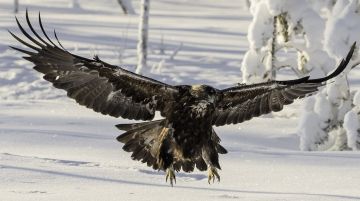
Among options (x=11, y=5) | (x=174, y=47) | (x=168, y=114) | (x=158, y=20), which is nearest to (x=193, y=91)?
(x=168, y=114)

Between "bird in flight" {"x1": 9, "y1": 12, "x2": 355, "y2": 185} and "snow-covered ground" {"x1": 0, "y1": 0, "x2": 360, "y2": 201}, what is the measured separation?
0.37 m

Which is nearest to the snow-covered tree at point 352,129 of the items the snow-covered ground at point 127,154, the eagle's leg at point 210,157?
the snow-covered ground at point 127,154

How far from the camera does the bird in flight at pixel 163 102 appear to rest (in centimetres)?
705

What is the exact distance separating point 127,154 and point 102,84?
274cm

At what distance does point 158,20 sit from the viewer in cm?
3775

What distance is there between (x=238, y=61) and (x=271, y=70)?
36.3 ft

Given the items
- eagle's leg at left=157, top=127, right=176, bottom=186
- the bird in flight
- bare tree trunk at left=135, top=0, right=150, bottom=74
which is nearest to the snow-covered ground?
eagle's leg at left=157, top=127, right=176, bottom=186

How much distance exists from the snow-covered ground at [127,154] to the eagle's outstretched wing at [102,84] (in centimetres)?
74

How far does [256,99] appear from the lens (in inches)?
306

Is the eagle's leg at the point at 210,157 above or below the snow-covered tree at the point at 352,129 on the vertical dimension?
below

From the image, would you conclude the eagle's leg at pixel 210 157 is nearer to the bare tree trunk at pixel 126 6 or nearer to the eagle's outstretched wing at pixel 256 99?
the eagle's outstretched wing at pixel 256 99

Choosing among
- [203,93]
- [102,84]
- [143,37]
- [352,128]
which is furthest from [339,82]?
[143,37]

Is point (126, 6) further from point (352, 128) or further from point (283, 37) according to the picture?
point (352, 128)

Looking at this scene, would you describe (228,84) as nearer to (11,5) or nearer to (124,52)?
(124,52)
